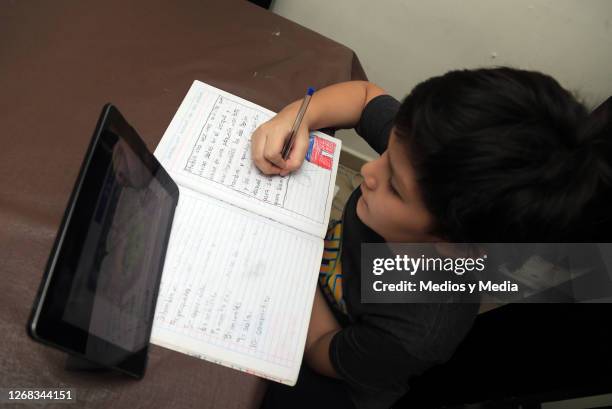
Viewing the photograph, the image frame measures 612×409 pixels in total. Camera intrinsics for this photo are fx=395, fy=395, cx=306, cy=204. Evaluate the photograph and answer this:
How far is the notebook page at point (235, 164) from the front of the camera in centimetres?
58

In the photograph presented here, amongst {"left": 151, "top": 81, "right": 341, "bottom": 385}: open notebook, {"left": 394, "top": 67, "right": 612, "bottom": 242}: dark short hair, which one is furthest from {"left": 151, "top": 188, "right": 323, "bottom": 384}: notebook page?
{"left": 394, "top": 67, "right": 612, "bottom": 242}: dark short hair

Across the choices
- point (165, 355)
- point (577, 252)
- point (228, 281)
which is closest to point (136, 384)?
point (165, 355)

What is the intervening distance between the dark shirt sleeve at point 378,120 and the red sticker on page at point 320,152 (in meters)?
0.08

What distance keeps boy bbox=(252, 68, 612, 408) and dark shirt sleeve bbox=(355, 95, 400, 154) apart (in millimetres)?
136

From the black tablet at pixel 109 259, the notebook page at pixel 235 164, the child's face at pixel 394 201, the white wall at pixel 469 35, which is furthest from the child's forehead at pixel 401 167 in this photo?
the white wall at pixel 469 35

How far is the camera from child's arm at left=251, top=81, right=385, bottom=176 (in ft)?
2.00

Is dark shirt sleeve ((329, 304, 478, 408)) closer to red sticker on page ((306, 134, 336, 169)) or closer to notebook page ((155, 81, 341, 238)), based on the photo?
notebook page ((155, 81, 341, 238))

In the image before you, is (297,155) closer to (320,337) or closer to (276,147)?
(276,147)

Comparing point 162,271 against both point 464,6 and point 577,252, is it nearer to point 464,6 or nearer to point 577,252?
point 577,252

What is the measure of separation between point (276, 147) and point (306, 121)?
104 mm

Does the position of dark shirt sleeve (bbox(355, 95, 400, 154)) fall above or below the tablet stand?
above

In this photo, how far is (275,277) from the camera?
0.52 metres

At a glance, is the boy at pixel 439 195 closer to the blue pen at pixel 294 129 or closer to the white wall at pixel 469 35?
the blue pen at pixel 294 129

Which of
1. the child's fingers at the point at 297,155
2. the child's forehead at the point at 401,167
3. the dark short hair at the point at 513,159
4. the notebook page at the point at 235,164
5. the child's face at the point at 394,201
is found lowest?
the notebook page at the point at 235,164
